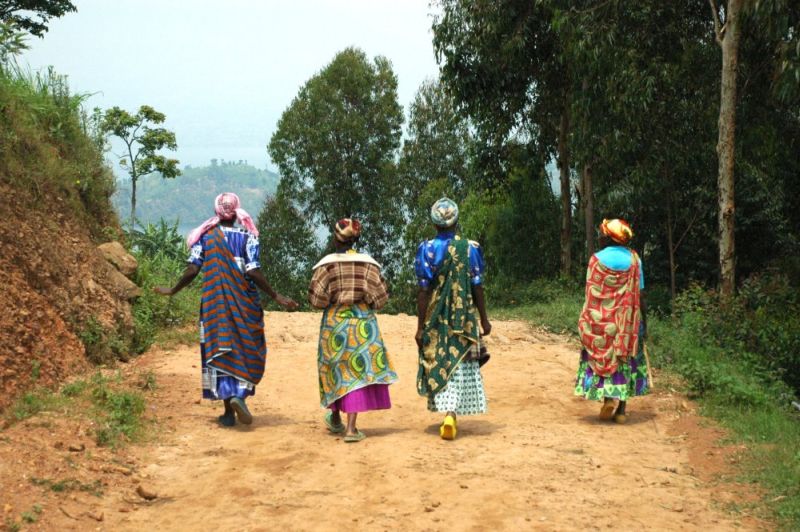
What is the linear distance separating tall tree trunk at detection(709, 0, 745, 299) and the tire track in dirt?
6242mm

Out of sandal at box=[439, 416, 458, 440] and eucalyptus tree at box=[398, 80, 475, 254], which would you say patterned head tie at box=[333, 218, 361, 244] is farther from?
eucalyptus tree at box=[398, 80, 475, 254]

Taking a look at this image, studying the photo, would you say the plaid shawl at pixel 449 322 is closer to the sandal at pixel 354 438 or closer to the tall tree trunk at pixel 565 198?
the sandal at pixel 354 438

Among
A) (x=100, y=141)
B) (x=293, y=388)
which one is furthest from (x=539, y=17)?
(x=293, y=388)

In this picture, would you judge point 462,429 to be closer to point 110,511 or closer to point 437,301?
point 437,301

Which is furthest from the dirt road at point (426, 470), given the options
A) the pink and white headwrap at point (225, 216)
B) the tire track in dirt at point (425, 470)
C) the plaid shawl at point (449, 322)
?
the pink and white headwrap at point (225, 216)

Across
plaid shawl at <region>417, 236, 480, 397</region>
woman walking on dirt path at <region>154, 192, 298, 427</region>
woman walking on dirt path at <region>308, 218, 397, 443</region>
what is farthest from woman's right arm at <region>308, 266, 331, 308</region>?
plaid shawl at <region>417, 236, 480, 397</region>

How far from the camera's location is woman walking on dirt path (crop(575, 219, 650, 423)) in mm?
8078

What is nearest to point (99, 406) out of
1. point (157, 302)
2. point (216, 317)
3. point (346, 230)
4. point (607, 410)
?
point (216, 317)

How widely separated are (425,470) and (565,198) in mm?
Answer: 16801

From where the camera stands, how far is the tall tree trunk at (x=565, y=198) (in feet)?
71.7

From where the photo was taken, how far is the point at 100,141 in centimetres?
1344

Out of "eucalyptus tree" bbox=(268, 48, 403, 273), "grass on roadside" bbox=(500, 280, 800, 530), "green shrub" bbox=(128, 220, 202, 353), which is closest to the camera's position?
"grass on roadside" bbox=(500, 280, 800, 530)

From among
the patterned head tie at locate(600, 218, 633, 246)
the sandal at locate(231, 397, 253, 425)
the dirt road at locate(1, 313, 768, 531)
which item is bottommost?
the dirt road at locate(1, 313, 768, 531)

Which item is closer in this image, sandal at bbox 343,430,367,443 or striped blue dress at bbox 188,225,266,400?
sandal at bbox 343,430,367,443
